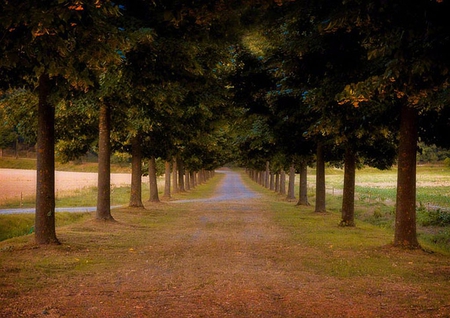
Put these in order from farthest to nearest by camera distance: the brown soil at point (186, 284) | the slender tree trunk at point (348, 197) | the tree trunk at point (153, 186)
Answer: the tree trunk at point (153, 186), the slender tree trunk at point (348, 197), the brown soil at point (186, 284)

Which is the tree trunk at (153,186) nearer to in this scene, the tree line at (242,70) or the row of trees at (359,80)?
the tree line at (242,70)

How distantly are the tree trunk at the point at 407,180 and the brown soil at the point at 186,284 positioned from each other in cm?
268

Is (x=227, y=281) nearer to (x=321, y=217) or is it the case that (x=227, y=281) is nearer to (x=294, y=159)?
(x=321, y=217)

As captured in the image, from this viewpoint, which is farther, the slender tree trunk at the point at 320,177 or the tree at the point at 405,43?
the slender tree trunk at the point at 320,177

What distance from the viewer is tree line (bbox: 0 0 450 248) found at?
845 cm

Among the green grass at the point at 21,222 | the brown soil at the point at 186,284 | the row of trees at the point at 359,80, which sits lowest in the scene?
the green grass at the point at 21,222

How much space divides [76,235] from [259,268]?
6827 mm

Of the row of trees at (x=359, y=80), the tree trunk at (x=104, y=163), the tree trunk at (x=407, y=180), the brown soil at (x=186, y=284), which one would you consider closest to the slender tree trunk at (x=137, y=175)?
the row of trees at (x=359, y=80)

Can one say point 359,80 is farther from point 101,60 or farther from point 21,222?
point 21,222

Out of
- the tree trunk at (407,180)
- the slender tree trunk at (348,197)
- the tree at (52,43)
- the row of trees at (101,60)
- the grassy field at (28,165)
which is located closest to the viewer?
the tree at (52,43)

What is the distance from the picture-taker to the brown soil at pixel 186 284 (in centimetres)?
665

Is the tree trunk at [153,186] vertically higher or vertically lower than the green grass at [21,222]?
higher

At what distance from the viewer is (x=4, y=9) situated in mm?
7582

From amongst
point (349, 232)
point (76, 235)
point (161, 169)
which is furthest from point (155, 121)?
point (161, 169)
